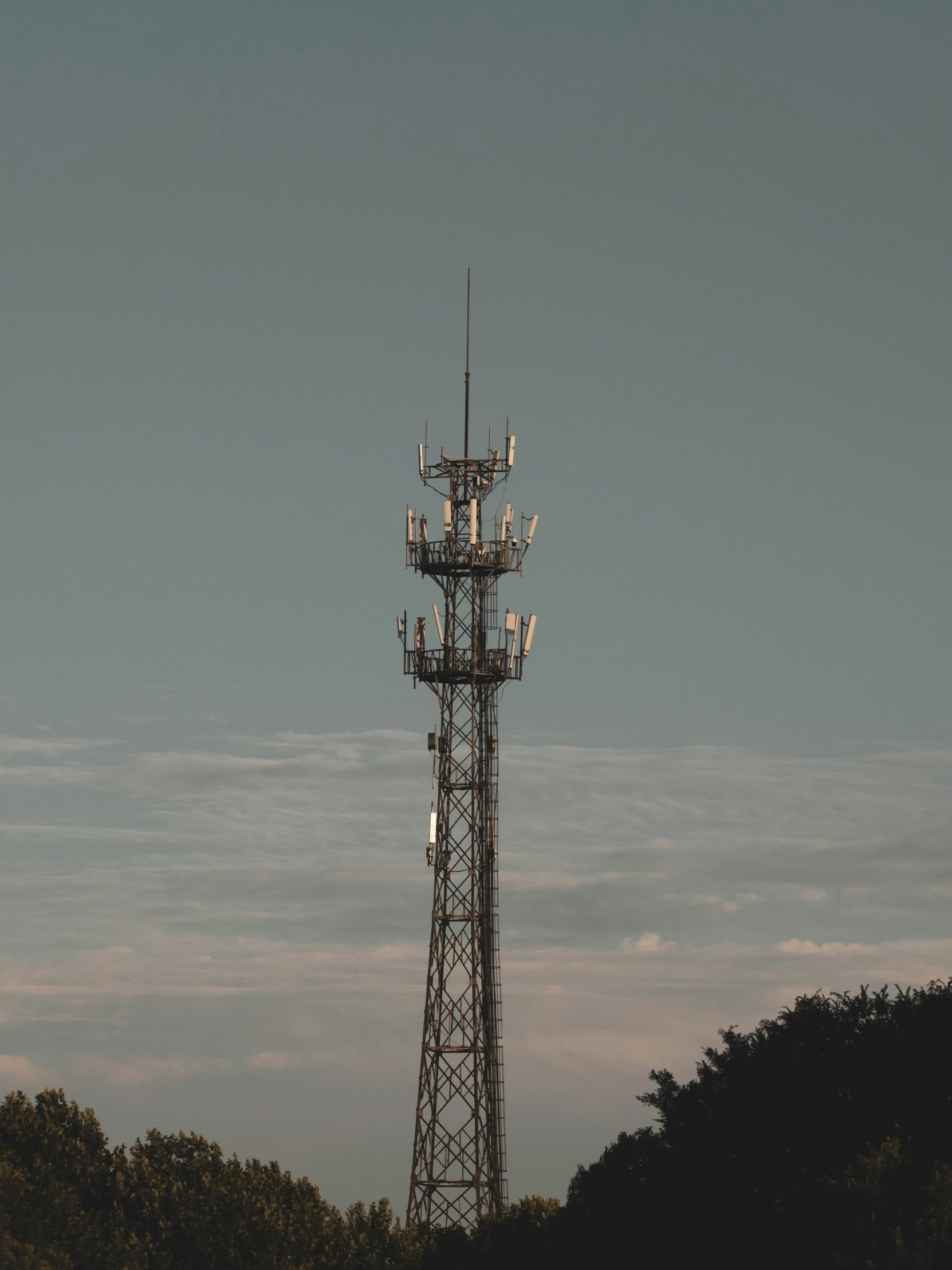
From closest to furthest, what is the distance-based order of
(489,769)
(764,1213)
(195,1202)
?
1. (764,1213)
2. (195,1202)
3. (489,769)

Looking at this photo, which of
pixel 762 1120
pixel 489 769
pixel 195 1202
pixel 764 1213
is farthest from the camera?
pixel 489 769

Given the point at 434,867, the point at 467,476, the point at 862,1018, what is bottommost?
the point at 862,1018

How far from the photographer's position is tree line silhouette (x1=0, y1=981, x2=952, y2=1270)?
135 ft

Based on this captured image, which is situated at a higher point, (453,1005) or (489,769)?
(489,769)

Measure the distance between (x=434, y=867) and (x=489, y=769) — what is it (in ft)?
10.9

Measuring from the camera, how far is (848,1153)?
4350 cm

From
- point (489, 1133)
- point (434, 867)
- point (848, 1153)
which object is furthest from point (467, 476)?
point (848, 1153)

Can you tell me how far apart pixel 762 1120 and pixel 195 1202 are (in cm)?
1598

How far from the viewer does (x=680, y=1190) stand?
149ft

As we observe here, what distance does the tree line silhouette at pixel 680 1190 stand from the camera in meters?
41.2

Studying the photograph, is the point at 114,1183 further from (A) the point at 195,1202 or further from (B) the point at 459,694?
(B) the point at 459,694

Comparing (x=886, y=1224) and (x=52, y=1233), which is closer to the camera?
(x=886, y=1224)

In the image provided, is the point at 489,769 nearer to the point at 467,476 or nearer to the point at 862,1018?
the point at 467,476

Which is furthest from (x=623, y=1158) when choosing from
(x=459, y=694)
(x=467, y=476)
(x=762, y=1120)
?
(x=467, y=476)
